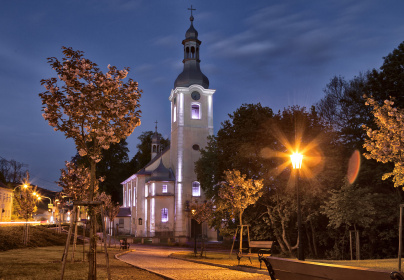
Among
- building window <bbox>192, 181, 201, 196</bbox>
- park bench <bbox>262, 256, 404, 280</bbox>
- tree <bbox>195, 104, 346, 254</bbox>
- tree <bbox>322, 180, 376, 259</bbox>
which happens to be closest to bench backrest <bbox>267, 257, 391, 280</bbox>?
park bench <bbox>262, 256, 404, 280</bbox>

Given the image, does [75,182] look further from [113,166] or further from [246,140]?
[113,166]

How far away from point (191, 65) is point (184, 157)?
43.2ft

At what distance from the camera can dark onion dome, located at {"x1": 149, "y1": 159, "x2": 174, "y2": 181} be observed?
56250 mm

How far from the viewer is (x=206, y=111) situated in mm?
57094

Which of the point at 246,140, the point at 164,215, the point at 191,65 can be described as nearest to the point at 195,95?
the point at 191,65

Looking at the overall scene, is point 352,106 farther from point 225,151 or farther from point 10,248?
point 10,248

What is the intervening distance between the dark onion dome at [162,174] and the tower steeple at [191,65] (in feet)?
38.6

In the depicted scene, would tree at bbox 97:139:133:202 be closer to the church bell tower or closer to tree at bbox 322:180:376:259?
the church bell tower

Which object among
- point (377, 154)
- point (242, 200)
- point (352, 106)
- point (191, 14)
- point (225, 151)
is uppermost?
point (191, 14)

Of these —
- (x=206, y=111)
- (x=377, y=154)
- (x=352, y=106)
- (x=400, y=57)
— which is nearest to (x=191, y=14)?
(x=206, y=111)

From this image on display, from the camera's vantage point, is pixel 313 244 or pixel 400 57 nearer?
pixel 400 57

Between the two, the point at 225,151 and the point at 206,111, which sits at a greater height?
the point at 206,111

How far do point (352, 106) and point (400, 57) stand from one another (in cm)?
970

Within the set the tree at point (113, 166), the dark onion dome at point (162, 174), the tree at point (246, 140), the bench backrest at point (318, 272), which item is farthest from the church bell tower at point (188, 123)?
the bench backrest at point (318, 272)
